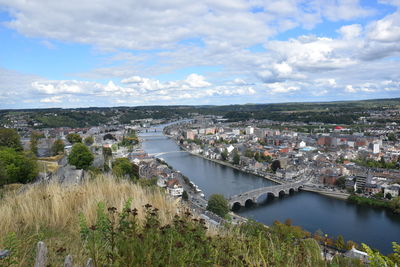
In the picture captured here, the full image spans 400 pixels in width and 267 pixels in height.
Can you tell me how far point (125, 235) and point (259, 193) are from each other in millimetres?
13506

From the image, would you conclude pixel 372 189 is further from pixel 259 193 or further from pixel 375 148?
pixel 375 148

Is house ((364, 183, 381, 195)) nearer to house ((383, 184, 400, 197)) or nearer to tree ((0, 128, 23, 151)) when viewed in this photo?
house ((383, 184, 400, 197))

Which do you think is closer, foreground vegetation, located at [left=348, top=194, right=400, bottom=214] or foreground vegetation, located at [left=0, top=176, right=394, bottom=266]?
foreground vegetation, located at [left=0, top=176, right=394, bottom=266]

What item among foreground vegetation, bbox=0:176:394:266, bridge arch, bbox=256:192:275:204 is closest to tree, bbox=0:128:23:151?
bridge arch, bbox=256:192:275:204

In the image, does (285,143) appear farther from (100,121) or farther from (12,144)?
(100,121)

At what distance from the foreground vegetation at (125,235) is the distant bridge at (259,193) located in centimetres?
1059

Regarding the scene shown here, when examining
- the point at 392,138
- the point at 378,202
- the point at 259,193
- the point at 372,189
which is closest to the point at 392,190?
the point at 372,189

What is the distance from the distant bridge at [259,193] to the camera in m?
12.8

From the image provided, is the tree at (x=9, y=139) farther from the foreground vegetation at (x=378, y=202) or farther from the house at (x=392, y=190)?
the house at (x=392, y=190)

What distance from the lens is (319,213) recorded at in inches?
467

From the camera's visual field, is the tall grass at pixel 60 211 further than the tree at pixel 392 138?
No

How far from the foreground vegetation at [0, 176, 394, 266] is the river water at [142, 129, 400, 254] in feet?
25.0

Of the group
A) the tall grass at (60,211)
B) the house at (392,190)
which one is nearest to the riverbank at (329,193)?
the house at (392,190)

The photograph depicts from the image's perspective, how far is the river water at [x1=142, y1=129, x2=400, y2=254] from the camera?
385 inches
